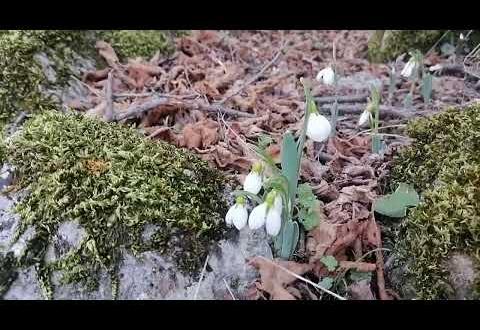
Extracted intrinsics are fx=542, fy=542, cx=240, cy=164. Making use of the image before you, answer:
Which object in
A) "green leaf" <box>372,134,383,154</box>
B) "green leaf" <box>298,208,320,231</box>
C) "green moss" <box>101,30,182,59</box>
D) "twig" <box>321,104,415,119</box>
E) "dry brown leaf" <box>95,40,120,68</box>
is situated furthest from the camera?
"green moss" <box>101,30,182,59</box>

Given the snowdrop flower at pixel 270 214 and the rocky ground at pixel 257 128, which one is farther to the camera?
the rocky ground at pixel 257 128

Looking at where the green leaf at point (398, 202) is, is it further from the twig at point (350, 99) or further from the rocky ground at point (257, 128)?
A: the twig at point (350, 99)

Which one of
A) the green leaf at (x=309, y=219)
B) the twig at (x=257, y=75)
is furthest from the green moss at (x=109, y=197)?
the twig at (x=257, y=75)

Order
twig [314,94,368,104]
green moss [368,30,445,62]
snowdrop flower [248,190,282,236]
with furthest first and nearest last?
green moss [368,30,445,62], twig [314,94,368,104], snowdrop flower [248,190,282,236]

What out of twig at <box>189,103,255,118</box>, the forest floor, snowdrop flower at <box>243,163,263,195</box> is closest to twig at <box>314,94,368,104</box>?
the forest floor

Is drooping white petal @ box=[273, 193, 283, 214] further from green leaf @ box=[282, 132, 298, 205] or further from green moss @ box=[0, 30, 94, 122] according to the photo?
green moss @ box=[0, 30, 94, 122]

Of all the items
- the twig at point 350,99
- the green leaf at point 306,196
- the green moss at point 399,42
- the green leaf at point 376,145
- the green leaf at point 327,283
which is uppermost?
the green moss at point 399,42
